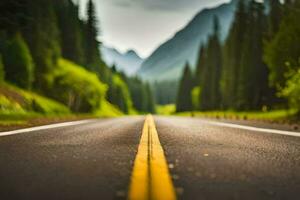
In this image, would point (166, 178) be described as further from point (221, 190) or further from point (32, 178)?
point (32, 178)

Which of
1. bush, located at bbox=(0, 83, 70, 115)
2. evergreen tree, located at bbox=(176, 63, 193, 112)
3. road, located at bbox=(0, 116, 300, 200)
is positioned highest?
evergreen tree, located at bbox=(176, 63, 193, 112)

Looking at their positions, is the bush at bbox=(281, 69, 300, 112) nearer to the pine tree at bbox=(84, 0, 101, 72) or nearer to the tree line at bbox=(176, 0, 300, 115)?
the tree line at bbox=(176, 0, 300, 115)

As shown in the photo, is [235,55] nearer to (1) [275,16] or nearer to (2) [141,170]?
(1) [275,16]

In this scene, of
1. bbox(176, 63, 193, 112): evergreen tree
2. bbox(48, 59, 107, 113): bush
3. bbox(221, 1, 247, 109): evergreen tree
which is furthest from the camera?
bbox(176, 63, 193, 112): evergreen tree

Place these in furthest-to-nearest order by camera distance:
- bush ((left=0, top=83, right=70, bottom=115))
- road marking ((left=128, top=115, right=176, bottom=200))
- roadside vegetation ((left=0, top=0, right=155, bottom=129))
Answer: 1. roadside vegetation ((left=0, top=0, right=155, bottom=129))
2. bush ((left=0, top=83, right=70, bottom=115))
3. road marking ((left=128, top=115, right=176, bottom=200))

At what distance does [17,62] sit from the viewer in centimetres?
3456

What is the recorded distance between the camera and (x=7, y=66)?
114 feet

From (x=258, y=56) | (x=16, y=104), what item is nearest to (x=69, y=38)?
(x=258, y=56)

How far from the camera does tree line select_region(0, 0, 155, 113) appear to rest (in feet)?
111

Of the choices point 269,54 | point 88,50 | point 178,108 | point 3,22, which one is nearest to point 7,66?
point 3,22

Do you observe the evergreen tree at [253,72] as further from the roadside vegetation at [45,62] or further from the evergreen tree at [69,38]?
the evergreen tree at [69,38]

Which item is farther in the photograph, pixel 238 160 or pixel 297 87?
pixel 297 87

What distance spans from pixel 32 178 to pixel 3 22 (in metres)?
29.8

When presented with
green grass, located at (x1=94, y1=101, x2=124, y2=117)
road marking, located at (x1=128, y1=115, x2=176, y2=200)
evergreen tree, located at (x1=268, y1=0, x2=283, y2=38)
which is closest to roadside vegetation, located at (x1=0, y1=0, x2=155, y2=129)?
green grass, located at (x1=94, y1=101, x2=124, y2=117)
